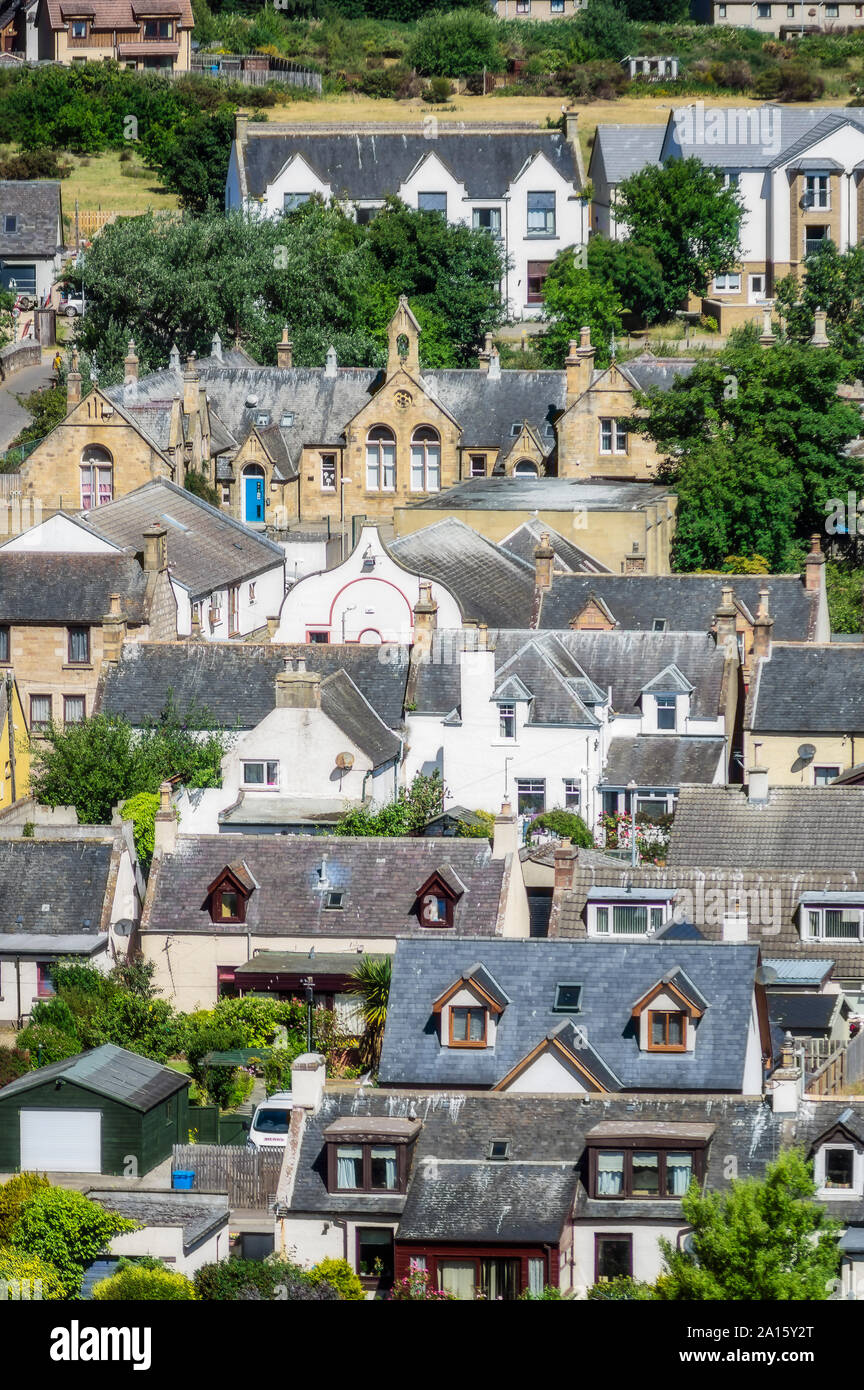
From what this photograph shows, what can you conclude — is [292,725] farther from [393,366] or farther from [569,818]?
[393,366]

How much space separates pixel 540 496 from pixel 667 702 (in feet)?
63.1

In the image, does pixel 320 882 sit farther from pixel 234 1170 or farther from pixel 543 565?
pixel 543 565

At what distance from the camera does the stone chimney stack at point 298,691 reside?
6334cm

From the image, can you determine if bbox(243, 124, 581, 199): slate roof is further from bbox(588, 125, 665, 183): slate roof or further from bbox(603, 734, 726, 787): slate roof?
bbox(603, 734, 726, 787): slate roof

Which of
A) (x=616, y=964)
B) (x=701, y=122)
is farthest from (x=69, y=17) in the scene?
(x=616, y=964)

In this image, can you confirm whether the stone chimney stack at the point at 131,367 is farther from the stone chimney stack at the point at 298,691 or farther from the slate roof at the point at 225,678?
the stone chimney stack at the point at 298,691

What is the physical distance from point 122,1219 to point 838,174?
249 feet

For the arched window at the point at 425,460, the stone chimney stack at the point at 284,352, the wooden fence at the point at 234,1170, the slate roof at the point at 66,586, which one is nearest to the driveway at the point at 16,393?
the stone chimney stack at the point at 284,352

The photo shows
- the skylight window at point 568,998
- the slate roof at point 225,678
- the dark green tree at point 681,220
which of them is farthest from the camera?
the dark green tree at point 681,220

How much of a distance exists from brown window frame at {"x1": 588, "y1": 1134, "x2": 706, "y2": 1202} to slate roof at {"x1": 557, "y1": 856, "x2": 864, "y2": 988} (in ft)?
42.1

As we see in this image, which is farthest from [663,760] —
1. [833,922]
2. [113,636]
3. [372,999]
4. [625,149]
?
[625,149]

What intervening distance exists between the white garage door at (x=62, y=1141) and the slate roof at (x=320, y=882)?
366 inches

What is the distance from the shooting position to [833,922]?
176 feet

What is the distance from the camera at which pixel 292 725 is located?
6306 cm
